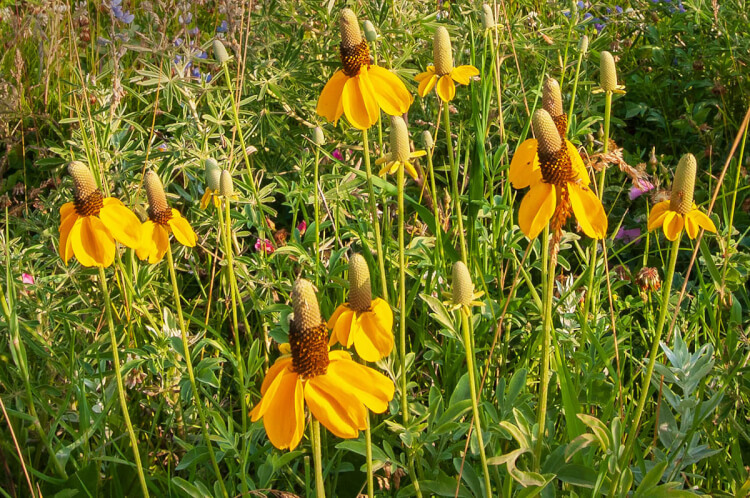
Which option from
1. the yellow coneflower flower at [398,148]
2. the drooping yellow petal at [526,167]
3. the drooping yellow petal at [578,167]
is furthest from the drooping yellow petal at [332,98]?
the drooping yellow petal at [578,167]

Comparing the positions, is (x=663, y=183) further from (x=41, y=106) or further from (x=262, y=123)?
(x=41, y=106)

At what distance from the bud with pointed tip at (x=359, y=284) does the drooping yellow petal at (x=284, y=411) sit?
0.25m

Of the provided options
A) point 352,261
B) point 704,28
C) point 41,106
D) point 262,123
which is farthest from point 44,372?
point 704,28

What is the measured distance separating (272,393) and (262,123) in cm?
169

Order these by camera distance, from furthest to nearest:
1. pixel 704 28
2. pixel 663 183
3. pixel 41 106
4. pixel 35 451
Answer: pixel 41 106, pixel 704 28, pixel 663 183, pixel 35 451

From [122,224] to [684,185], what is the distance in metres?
1.00

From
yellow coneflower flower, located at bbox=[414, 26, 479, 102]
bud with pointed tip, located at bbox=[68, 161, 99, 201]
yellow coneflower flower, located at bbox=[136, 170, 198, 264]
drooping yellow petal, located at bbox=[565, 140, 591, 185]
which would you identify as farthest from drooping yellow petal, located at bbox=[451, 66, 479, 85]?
bud with pointed tip, located at bbox=[68, 161, 99, 201]

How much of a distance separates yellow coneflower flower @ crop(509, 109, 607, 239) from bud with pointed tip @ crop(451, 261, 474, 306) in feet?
0.41

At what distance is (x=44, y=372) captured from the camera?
201cm

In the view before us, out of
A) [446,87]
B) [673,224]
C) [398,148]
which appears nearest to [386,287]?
[398,148]

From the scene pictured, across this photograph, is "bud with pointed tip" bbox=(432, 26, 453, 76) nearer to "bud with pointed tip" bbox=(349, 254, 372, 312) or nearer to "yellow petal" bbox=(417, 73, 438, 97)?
"yellow petal" bbox=(417, 73, 438, 97)

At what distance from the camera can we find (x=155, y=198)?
142 cm

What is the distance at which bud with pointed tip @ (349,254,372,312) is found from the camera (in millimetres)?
1196

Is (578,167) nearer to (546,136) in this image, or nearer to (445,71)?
(546,136)
